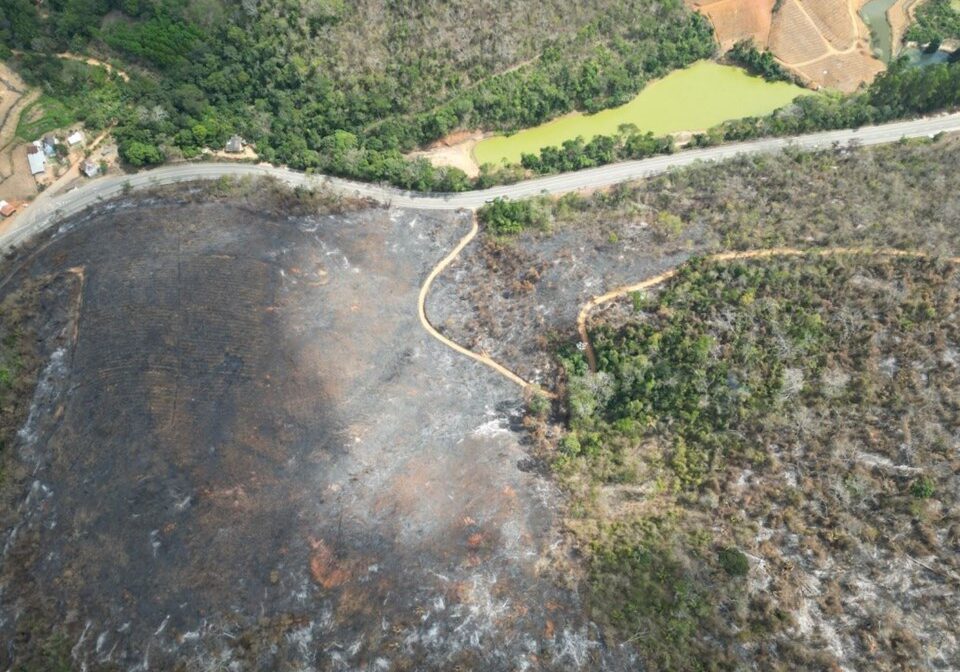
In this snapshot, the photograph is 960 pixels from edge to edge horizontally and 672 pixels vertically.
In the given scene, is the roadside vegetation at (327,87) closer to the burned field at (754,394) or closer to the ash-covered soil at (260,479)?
the burned field at (754,394)

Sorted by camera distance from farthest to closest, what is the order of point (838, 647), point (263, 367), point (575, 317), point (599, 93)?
1. point (599, 93)
2. point (575, 317)
3. point (263, 367)
4. point (838, 647)

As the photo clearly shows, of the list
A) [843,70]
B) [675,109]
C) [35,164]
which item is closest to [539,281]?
[675,109]

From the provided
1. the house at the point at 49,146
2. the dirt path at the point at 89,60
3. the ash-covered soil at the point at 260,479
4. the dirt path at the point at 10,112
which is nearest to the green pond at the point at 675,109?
the ash-covered soil at the point at 260,479

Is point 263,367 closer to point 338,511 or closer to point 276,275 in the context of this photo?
point 276,275

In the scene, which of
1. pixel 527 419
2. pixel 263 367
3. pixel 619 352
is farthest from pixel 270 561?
pixel 619 352

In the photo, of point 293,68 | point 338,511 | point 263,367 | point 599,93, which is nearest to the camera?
point 338,511

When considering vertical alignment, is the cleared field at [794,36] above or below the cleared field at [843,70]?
above
